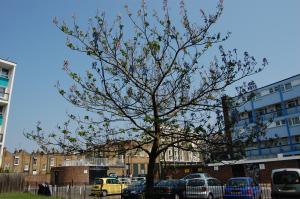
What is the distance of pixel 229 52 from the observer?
29.0 feet

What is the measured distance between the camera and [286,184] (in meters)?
15.8

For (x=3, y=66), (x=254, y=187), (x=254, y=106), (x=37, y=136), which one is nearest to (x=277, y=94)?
(x=254, y=106)

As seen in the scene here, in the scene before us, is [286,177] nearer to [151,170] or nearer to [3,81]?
A: [151,170]

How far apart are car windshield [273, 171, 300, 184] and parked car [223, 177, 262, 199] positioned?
2641 mm

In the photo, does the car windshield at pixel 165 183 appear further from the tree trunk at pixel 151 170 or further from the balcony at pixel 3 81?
the balcony at pixel 3 81

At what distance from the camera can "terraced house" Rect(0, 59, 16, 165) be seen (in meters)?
36.3

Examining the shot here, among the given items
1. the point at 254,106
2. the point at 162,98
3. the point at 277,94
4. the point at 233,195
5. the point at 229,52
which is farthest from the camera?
the point at 254,106

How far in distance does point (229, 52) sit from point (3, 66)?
37325 millimetres

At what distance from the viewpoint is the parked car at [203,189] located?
20.4 meters

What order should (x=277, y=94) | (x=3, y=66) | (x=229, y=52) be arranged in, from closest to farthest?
(x=229, y=52), (x=3, y=66), (x=277, y=94)

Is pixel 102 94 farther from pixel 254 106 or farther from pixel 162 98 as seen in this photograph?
pixel 254 106

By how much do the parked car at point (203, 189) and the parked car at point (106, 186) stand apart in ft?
34.7

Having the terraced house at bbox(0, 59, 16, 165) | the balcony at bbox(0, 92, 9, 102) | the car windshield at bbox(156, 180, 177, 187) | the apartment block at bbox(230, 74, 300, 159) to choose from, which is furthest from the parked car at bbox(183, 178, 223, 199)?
the balcony at bbox(0, 92, 9, 102)

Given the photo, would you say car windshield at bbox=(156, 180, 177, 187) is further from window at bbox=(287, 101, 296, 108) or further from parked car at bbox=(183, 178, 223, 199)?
window at bbox=(287, 101, 296, 108)
